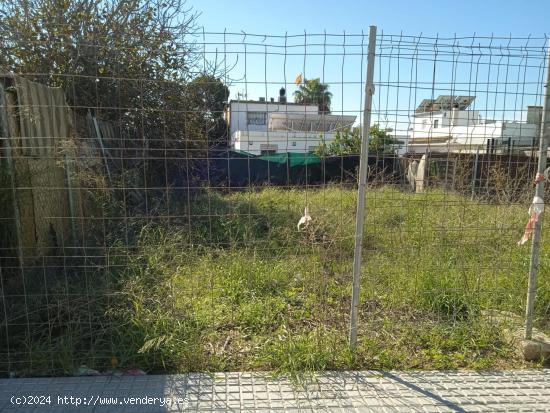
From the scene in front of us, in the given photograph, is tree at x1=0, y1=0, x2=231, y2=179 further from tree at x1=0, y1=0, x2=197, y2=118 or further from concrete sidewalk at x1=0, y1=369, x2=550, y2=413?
concrete sidewalk at x1=0, y1=369, x2=550, y2=413

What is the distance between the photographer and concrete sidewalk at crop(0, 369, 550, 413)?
2.57 metres

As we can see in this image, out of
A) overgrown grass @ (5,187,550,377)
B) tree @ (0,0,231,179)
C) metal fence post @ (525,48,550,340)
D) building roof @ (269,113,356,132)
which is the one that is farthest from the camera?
tree @ (0,0,231,179)

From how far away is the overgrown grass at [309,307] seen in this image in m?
3.07

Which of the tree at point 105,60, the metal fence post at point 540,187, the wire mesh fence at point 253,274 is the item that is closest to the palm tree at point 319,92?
the wire mesh fence at point 253,274

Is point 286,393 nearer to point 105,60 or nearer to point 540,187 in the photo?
point 540,187

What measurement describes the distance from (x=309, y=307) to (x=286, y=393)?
1.25m

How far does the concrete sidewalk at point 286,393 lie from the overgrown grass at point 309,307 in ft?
0.49

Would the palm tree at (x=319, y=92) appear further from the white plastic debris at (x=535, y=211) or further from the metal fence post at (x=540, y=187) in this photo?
the white plastic debris at (x=535, y=211)

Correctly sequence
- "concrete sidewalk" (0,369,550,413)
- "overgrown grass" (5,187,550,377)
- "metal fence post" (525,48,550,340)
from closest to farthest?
"concrete sidewalk" (0,369,550,413), "metal fence post" (525,48,550,340), "overgrown grass" (5,187,550,377)

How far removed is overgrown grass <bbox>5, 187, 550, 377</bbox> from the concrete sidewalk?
0.15 m

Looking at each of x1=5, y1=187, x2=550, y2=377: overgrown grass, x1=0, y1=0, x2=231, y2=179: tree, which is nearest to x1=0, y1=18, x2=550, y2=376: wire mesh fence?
x1=5, y1=187, x2=550, y2=377: overgrown grass

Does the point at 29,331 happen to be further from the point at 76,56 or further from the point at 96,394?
the point at 76,56

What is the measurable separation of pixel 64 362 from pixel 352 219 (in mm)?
4346

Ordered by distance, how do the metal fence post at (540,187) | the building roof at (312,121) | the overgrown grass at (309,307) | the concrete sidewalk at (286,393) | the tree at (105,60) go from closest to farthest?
1. the concrete sidewalk at (286,393)
2. the metal fence post at (540,187)
3. the overgrown grass at (309,307)
4. the building roof at (312,121)
5. the tree at (105,60)
